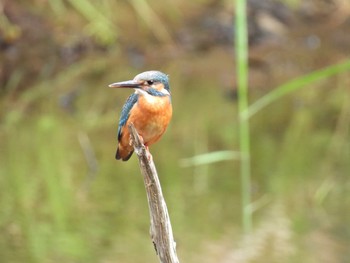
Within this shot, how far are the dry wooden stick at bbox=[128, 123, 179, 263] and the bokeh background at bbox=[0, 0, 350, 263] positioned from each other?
200 cm

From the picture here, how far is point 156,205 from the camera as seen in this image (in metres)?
3.36

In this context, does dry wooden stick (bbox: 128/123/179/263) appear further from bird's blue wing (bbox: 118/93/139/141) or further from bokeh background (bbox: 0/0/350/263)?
bokeh background (bbox: 0/0/350/263)

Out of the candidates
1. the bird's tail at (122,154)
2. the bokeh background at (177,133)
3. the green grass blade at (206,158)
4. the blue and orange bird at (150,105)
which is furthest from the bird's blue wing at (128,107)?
the green grass blade at (206,158)

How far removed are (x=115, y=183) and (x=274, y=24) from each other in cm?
512

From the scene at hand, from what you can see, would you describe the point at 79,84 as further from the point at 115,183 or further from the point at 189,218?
the point at 189,218

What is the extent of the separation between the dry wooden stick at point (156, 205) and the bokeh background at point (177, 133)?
2.00 metres

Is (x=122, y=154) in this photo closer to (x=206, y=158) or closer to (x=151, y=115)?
(x=151, y=115)

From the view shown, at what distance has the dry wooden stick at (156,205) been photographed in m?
3.26

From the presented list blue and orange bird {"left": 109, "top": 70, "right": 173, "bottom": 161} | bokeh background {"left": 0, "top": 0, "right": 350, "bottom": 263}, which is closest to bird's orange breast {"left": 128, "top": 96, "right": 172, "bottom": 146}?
blue and orange bird {"left": 109, "top": 70, "right": 173, "bottom": 161}

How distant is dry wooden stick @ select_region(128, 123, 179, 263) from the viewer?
3.26 meters

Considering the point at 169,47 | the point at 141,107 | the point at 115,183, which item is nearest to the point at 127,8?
the point at 169,47

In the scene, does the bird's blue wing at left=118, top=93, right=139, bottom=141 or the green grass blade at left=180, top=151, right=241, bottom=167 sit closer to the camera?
the bird's blue wing at left=118, top=93, right=139, bottom=141

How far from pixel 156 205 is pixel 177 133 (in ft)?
14.7

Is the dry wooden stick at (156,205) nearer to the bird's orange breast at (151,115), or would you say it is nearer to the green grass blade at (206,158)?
the bird's orange breast at (151,115)
